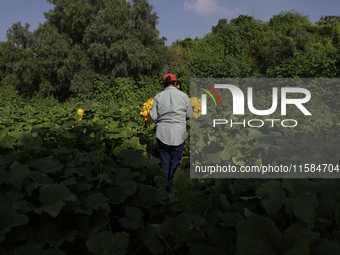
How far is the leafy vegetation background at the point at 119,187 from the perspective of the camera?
34.8 inches

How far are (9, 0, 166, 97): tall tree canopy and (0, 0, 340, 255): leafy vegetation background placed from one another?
9 cm

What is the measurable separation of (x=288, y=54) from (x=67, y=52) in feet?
48.6

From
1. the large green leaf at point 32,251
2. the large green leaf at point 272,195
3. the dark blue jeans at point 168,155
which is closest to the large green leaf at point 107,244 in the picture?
the large green leaf at point 32,251

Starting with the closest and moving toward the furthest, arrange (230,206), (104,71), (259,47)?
(230,206)
(104,71)
(259,47)

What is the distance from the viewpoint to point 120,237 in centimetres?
103

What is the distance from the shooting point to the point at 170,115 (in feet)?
11.9

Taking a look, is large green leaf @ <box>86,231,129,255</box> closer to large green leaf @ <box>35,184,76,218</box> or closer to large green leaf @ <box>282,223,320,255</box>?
large green leaf @ <box>35,184,76,218</box>

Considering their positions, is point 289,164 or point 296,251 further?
point 289,164

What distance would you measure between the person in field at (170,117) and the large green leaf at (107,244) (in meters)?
2.59

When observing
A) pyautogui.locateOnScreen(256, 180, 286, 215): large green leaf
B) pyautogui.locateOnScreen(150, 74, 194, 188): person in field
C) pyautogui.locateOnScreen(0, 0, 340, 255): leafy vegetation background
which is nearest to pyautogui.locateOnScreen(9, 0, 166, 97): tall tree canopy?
pyautogui.locateOnScreen(0, 0, 340, 255): leafy vegetation background

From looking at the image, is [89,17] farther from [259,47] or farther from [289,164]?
[289,164]

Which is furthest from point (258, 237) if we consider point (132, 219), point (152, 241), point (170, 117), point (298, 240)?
point (170, 117)

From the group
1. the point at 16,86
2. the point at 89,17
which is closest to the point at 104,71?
the point at 89,17

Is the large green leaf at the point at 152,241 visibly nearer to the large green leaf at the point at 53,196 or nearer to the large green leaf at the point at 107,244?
the large green leaf at the point at 107,244
